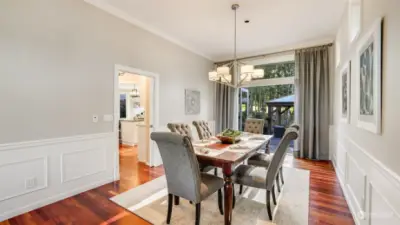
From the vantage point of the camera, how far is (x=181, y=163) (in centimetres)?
189

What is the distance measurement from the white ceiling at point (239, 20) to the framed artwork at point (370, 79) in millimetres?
1589

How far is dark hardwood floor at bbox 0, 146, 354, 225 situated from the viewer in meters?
2.17

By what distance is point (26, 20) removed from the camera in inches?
91.6

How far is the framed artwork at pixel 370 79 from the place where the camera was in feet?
4.81

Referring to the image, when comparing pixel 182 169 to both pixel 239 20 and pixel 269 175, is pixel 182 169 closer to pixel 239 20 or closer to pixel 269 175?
pixel 269 175

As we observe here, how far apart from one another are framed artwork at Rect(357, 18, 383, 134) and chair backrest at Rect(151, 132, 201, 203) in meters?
1.51

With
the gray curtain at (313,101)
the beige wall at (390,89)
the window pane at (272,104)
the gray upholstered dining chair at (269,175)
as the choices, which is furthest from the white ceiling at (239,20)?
the gray upholstered dining chair at (269,175)

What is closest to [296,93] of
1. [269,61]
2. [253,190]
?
[269,61]

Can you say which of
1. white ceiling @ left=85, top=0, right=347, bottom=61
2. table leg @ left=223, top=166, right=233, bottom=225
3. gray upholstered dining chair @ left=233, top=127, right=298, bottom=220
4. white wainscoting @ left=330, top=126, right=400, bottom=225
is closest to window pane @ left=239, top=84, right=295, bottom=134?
white ceiling @ left=85, top=0, right=347, bottom=61

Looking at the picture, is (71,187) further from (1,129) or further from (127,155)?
(127,155)

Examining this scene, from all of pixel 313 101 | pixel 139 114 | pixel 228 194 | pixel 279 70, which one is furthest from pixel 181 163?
pixel 139 114

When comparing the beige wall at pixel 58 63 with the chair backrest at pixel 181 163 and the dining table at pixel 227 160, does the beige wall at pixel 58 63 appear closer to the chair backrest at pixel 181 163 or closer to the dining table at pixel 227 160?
the chair backrest at pixel 181 163

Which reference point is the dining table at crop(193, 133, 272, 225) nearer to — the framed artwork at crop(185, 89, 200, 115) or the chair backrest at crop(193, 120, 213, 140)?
the chair backrest at crop(193, 120, 213, 140)

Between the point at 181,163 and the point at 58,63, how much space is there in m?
2.18
